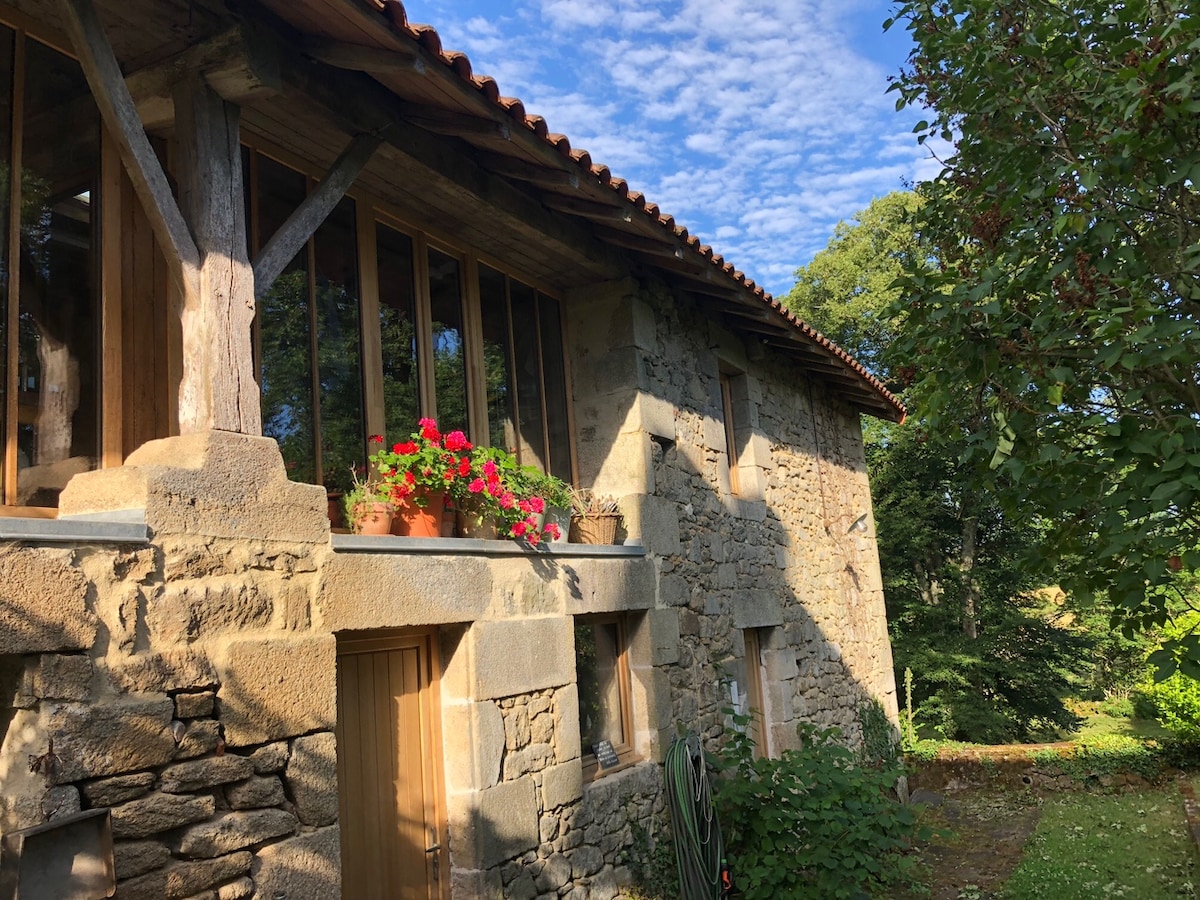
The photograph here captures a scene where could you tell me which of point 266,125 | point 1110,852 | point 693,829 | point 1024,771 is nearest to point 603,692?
point 693,829

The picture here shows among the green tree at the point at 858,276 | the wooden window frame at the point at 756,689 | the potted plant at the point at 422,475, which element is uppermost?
the green tree at the point at 858,276

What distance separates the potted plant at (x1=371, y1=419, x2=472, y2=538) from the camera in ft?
12.8

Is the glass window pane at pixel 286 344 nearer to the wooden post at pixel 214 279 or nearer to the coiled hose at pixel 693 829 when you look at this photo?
the wooden post at pixel 214 279

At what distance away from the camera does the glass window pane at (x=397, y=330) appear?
4465 mm

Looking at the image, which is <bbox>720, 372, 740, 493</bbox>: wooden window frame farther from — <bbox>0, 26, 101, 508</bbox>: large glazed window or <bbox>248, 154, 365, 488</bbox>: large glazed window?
<bbox>0, 26, 101, 508</bbox>: large glazed window

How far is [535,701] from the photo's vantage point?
4473 mm

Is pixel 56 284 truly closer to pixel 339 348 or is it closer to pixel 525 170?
pixel 339 348

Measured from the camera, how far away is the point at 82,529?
250 centimetres

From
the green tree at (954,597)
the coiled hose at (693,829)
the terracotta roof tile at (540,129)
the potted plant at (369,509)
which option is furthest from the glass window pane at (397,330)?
the green tree at (954,597)

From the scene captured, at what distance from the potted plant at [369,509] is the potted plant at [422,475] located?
0.04 m

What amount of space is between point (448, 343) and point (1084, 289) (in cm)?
311

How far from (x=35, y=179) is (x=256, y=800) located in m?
2.20

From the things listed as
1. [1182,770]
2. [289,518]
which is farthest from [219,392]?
[1182,770]

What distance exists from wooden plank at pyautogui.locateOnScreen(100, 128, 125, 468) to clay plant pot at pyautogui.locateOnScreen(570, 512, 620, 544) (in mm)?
2703
